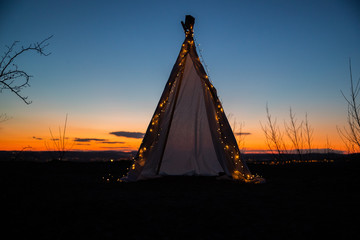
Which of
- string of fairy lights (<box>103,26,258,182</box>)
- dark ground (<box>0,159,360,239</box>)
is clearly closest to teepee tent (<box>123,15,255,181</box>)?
string of fairy lights (<box>103,26,258,182</box>)

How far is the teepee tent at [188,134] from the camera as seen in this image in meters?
3.79

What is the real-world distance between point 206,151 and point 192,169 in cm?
50

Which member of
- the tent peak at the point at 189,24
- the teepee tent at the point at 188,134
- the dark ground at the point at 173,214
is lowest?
the dark ground at the point at 173,214

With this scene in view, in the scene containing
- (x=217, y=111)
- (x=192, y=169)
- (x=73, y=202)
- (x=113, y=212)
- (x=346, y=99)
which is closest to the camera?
(x=113, y=212)

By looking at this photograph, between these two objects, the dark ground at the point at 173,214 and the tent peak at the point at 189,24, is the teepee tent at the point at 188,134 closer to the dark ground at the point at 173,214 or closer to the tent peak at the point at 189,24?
the tent peak at the point at 189,24

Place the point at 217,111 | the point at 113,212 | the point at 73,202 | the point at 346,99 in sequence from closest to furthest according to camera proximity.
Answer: the point at 113,212 → the point at 73,202 → the point at 346,99 → the point at 217,111

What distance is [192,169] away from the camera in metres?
4.73

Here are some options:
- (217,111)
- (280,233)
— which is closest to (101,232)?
(280,233)

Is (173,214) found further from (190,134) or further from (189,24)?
(189,24)

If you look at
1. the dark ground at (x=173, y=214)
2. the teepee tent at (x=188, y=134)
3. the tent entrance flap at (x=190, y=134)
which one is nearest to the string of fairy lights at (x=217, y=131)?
the teepee tent at (x=188, y=134)

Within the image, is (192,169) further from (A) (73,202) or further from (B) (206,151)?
(A) (73,202)

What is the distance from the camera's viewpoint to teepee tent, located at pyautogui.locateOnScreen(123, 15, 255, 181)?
12.4ft

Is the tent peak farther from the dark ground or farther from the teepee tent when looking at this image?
the dark ground

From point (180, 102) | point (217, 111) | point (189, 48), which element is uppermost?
point (189, 48)
